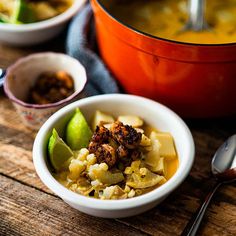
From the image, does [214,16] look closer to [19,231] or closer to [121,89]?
[121,89]

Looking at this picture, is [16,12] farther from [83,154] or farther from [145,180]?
[145,180]

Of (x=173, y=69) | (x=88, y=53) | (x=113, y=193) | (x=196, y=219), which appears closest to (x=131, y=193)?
(x=113, y=193)

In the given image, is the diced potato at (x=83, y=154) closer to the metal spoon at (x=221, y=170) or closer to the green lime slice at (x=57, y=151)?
the green lime slice at (x=57, y=151)

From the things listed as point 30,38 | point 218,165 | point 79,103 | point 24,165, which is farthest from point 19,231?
point 30,38

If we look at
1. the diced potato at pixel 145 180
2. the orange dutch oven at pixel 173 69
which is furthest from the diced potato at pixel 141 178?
the orange dutch oven at pixel 173 69

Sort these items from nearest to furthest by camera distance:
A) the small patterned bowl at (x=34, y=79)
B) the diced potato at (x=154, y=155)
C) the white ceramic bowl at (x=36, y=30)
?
1. the diced potato at (x=154, y=155)
2. the small patterned bowl at (x=34, y=79)
3. the white ceramic bowl at (x=36, y=30)

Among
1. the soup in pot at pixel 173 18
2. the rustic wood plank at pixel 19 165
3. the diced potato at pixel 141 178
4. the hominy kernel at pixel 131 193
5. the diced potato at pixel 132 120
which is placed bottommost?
the rustic wood plank at pixel 19 165
